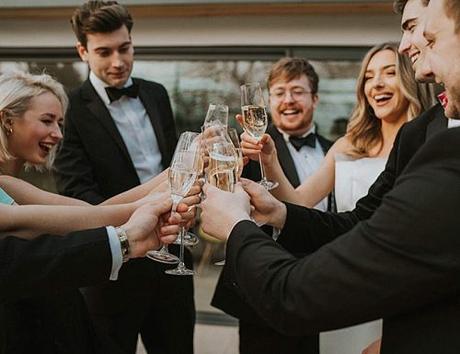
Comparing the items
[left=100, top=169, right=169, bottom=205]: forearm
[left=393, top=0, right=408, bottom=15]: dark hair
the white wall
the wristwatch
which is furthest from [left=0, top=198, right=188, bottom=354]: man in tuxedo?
the white wall

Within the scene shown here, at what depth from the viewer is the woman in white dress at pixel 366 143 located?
9.61 ft

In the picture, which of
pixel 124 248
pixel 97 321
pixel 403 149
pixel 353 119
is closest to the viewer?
pixel 124 248

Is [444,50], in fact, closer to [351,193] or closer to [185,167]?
[185,167]

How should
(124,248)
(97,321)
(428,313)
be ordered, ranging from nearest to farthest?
(428,313)
(124,248)
(97,321)

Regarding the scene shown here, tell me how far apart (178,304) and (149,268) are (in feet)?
0.85

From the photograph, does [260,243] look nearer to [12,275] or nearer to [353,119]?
[12,275]

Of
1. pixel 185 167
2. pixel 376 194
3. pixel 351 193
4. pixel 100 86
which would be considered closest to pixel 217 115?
pixel 185 167

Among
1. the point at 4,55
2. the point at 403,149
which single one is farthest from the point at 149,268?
the point at 4,55

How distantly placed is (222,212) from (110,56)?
2060mm

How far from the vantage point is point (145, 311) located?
9.93ft

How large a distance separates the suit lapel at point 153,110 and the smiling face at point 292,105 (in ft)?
2.36

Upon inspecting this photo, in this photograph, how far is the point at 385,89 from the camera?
2994 mm

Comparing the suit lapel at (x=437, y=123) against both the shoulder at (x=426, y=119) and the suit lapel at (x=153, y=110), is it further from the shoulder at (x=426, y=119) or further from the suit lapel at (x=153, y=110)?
the suit lapel at (x=153, y=110)

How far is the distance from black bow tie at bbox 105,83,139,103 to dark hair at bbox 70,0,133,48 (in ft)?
1.05
